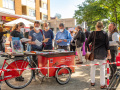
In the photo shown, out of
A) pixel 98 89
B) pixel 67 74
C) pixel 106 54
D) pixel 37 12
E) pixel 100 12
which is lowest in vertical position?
pixel 98 89

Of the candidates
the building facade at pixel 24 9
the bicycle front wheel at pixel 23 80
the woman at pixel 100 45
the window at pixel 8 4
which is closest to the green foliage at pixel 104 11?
the building facade at pixel 24 9

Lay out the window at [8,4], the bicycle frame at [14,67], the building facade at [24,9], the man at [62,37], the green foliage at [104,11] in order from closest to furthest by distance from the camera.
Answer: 1. the bicycle frame at [14,67]
2. the man at [62,37]
3. the green foliage at [104,11]
4. the building facade at [24,9]
5. the window at [8,4]

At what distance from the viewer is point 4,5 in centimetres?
2105

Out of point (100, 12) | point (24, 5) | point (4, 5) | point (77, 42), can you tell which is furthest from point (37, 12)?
point (77, 42)

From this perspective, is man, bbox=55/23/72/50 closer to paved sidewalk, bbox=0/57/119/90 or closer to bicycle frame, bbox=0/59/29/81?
paved sidewalk, bbox=0/57/119/90

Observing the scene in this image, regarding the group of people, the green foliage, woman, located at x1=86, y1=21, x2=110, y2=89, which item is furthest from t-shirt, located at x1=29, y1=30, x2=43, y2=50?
the green foliage

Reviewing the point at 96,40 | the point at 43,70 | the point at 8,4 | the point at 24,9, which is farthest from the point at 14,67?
the point at 24,9

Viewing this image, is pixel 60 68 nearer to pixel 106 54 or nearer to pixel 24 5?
pixel 106 54

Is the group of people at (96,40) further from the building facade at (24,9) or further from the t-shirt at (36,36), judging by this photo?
the building facade at (24,9)

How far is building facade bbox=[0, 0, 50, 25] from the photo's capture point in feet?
65.3

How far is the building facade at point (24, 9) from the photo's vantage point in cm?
1992

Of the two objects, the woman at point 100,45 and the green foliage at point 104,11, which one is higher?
the green foliage at point 104,11

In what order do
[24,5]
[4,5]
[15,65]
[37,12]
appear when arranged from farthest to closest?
[37,12]
[24,5]
[4,5]
[15,65]

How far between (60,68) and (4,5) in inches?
783
